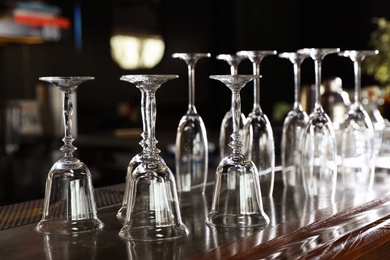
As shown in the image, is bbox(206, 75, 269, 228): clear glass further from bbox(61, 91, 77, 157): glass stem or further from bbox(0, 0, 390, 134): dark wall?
bbox(0, 0, 390, 134): dark wall

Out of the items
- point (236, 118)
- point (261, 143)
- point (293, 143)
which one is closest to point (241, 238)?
point (236, 118)

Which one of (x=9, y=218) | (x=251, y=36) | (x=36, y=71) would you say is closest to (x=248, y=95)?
(x=251, y=36)

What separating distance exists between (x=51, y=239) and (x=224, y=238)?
306 mm

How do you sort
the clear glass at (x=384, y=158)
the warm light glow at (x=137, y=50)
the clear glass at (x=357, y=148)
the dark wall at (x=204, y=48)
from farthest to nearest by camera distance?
the warm light glow at (x=137, y=50) < the dark wall at (x=204, y=48) < the clear glass at (x=384, y=158) < the clear glass at (x=357, y=148)

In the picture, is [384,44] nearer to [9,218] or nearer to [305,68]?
[9,218]

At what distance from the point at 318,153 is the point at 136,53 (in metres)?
4.33

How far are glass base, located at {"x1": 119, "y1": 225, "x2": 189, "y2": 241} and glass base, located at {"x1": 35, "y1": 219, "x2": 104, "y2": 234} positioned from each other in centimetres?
8

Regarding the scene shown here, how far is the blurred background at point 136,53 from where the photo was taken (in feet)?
13.7

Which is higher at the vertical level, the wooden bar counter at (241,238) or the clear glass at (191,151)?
the clear glass at (191,151)

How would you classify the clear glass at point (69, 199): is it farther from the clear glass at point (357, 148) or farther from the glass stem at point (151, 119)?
the clear glass at point (357, 148)

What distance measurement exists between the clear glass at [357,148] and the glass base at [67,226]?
0.71 metres

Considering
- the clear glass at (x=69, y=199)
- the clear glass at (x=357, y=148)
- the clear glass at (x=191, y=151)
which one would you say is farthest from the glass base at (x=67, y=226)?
the clear glass at (x=357, y=148)

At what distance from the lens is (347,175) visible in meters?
1.67

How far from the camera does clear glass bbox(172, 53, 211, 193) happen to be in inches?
63.2
